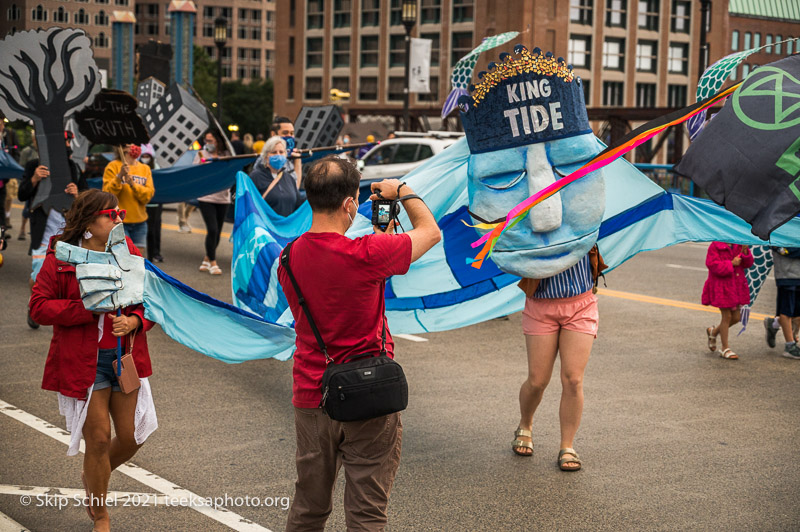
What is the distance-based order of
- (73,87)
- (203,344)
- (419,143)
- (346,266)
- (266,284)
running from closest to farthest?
(346,266)
(203,344)
(266,284)
(73,87)
(419,143)

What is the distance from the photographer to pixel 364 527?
3602 millimetres

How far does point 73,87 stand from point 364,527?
6219 millimetres

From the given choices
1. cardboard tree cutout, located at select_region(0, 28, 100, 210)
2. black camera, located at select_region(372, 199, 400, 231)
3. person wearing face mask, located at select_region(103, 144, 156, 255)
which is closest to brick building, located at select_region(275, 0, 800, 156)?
person wearing face mask, located at select_region(103, 144, 156, 255)

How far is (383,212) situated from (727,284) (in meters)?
5.77

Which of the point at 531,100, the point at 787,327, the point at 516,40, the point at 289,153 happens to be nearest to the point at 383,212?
the point at 531,100

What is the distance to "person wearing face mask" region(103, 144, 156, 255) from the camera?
10.0 m

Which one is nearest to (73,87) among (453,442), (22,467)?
(22,467)

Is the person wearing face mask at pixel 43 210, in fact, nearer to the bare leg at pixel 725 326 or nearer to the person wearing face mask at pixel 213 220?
the person wearing face mask at pixel 213 220

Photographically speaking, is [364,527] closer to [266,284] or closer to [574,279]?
[574,279]

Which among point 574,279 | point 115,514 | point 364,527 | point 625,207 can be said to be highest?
point 625,207

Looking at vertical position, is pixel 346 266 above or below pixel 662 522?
above

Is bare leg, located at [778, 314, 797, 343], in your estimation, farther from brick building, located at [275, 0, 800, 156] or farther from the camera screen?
brick building, located at [275, 0, 800, 156]

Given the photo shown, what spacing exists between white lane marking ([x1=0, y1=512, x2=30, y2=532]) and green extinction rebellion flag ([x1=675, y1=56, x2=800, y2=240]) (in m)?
3.43

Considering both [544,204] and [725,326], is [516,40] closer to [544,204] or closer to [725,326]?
[725,326]
